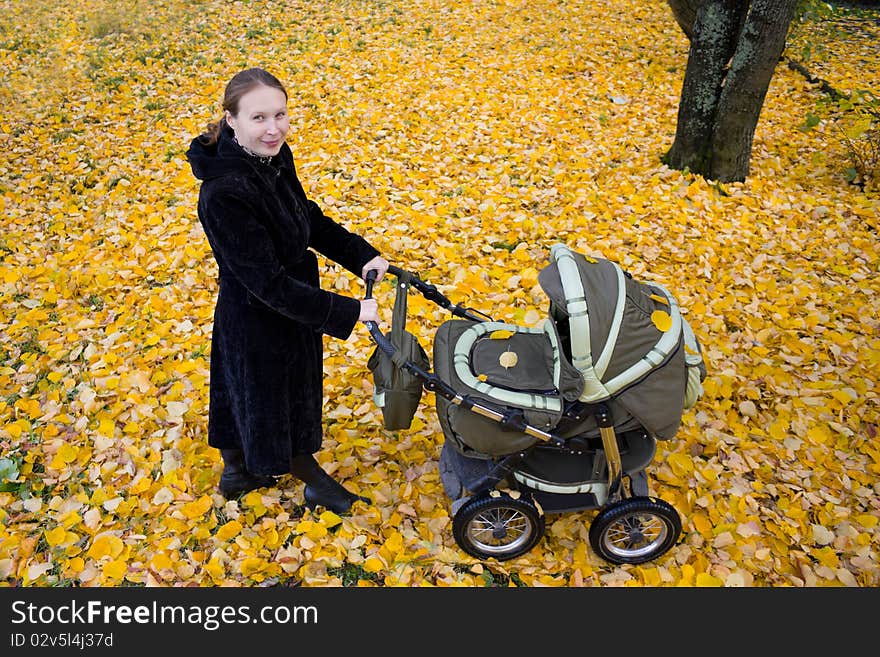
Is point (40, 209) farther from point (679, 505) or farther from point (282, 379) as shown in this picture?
point (679, 505)

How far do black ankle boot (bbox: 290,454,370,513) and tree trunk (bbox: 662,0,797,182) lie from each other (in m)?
4.22

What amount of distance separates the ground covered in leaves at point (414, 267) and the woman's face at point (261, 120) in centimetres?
→ 184

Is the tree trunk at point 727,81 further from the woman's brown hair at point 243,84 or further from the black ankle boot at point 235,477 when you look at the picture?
the black ankle boot at point 235,477

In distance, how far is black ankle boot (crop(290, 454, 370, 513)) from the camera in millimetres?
3068

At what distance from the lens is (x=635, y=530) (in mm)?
2875

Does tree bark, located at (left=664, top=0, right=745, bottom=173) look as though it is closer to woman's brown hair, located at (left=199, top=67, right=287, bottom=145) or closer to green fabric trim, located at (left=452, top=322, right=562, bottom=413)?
green fabric trim, located at (left=452, top=322, right=562, bottom=413)

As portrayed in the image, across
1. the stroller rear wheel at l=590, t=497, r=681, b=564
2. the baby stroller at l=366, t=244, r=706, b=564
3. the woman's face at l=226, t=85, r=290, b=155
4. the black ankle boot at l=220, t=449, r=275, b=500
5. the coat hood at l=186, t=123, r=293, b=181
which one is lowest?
the black ankle boot at l=220, t=449, r=275, b=500

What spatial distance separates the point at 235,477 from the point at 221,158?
5.61 feet

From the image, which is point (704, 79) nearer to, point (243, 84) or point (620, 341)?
point (620, 341)

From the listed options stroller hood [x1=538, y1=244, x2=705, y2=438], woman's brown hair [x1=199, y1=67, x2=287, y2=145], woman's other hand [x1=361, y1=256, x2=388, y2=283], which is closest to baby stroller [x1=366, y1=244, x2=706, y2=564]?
stroller hood [x1=538, y1=244, x2=705, y2=438]

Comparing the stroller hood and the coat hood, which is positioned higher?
the coat hood

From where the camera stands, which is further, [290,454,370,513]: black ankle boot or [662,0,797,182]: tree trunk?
[662,0,797,182]: tree trunk

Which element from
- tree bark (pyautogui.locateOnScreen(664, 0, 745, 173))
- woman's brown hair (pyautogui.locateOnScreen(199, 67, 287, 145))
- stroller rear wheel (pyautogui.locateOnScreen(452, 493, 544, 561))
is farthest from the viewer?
tree bark (pyautogui.locateOnScreen(664, 0, 745, 173))

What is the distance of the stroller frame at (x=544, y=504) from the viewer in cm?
259
